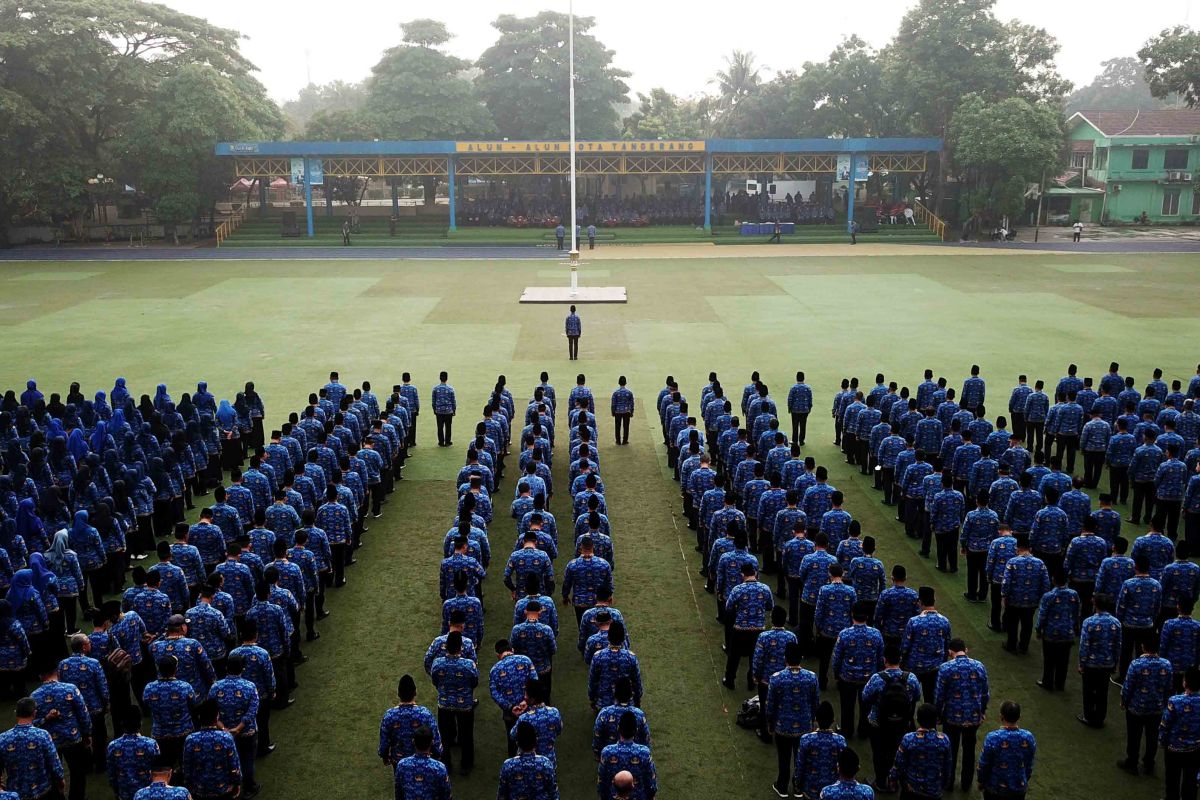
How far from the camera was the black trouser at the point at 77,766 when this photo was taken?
7.32 metres

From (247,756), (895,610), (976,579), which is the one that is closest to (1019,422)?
(976,579)

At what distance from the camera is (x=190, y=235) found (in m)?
50.3

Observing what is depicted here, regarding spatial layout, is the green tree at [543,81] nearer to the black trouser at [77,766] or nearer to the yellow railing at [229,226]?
the yellow railing at [229,226]

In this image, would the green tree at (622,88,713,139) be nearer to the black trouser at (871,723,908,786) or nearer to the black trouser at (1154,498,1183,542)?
the black trouser at (1154,498,1183,542)

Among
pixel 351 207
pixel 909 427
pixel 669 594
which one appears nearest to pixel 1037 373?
pixel 909 427

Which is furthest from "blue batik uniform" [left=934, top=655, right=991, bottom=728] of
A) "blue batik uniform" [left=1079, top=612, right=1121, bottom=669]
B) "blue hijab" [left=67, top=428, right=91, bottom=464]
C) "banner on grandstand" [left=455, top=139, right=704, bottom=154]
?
"banner on grandstand" [left=455, top=139, right=704, bottom=154]

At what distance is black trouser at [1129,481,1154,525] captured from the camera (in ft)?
41.4

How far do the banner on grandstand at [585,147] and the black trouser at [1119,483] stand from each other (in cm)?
3562

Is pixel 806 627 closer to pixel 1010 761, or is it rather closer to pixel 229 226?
pixel 1010 761

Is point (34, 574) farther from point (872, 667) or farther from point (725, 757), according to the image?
point (872, 667)

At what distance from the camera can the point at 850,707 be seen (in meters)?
8.25

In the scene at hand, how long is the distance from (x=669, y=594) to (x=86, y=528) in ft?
19.9

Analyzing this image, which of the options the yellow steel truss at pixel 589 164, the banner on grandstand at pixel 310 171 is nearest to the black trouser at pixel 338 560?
the yellow steel truss at pixel 589 164

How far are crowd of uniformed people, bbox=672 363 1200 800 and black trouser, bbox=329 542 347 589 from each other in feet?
13.1
